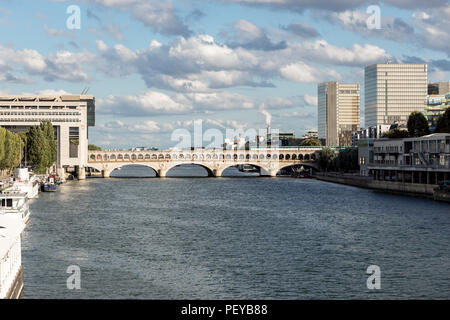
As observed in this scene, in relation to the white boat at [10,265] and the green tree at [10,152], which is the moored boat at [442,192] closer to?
the white boat at [10,265]

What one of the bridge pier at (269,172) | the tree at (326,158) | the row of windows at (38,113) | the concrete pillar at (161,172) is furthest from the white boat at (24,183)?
the tree at (326,158)

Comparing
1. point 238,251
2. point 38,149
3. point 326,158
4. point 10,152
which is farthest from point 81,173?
point 238,251

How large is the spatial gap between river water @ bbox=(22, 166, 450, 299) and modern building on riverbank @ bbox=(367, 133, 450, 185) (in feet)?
65.5

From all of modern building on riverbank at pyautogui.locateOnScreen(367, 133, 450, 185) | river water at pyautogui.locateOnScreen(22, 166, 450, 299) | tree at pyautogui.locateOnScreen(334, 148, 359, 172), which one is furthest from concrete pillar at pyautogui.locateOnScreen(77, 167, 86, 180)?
river water at pyautogui.locateOnScreen(22, 166, 450, 299)

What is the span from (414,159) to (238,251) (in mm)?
72865

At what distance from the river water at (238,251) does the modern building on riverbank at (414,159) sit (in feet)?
65.5

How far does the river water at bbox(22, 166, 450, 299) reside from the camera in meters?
28.9

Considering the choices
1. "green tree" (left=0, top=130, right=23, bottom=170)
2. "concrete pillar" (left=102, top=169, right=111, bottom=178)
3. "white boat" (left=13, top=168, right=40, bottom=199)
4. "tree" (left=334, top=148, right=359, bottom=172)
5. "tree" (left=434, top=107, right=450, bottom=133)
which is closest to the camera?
"white boat" (left=13, top=168, right=40, bottom=199)

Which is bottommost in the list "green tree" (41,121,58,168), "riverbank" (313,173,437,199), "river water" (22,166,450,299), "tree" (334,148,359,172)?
"river water" (22,166,450,299)

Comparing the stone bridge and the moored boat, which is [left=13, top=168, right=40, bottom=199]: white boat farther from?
the stone bridge

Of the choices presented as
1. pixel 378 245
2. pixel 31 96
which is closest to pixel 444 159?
pixel 378 245

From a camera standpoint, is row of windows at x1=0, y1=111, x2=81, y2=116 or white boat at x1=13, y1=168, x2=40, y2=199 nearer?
white boat at x1=13, y1=168, x2=40, y2=199

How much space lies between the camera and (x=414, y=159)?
345 feet

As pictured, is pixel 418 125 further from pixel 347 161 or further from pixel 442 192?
pixel 442 192
